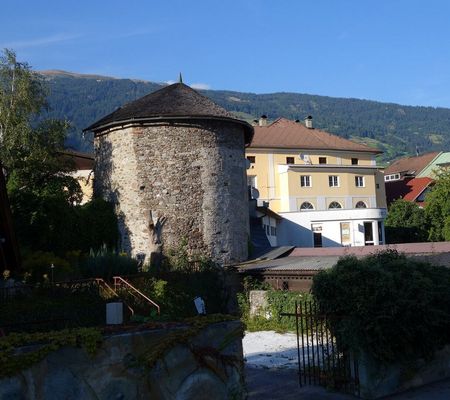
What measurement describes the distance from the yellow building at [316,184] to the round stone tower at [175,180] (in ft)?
50.9

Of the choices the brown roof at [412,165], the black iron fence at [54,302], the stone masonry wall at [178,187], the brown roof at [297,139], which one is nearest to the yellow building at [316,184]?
the brown roof at [297,139]

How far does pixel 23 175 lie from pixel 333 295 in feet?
65.9

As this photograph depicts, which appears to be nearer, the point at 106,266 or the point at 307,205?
the point at 106,266

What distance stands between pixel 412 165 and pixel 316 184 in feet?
126

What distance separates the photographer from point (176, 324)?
779 cm

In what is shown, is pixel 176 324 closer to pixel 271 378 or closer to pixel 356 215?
pixel 271 378

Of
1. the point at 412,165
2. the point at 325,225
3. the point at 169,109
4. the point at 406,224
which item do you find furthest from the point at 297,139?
the point at 169,109

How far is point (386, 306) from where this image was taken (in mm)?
11789

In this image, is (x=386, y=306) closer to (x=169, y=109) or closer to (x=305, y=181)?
(x=169, y=109)

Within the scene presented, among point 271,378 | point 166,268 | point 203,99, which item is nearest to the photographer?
point 271,378

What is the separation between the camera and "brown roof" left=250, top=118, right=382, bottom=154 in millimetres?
62531

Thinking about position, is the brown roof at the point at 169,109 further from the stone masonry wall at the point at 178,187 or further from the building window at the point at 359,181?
the building window at the point at 359,181

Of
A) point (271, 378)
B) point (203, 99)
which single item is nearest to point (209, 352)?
point (271, 378)

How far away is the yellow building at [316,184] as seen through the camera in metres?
42.2
